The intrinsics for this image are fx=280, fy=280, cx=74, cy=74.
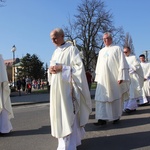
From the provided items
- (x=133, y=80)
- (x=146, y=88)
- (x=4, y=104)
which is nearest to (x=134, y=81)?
(x=133, y=80)

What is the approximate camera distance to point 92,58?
161ft

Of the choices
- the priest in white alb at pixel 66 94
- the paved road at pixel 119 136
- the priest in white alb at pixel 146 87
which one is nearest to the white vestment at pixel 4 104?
the paved road at pixel 119 136

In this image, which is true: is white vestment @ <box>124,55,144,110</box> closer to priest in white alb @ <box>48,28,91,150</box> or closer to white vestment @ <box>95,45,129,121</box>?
white vestment @ <box>95,45,129,121</box>

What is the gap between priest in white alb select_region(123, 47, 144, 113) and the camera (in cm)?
889

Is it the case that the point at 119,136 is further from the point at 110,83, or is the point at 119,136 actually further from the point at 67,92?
the point at 67,92

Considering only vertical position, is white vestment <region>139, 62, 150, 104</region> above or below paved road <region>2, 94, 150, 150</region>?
above

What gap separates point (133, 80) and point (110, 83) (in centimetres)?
278

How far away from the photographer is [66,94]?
459cm

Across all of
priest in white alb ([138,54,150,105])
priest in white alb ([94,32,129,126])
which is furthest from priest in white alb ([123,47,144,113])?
priest in white alb ([94,32,129,126])

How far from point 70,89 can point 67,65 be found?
40 cm

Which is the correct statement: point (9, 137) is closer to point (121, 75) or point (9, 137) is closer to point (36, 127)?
point (36, 127)

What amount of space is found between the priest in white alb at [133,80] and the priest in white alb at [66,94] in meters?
4.38

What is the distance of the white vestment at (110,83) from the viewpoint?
6.71 meters

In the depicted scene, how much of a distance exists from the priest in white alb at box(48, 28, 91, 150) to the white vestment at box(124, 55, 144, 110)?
174 inches
